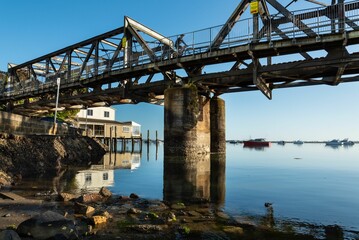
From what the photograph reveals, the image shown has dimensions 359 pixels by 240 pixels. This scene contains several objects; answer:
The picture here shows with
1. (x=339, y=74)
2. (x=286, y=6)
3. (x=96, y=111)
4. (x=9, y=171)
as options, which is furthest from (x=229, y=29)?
(x=96, y=111)

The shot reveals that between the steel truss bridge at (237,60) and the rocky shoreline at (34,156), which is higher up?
the steel truss bridge at (237,60)

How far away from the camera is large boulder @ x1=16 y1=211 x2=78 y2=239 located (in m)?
7.20

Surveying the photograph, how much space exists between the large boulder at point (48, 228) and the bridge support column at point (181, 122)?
68.7 feet

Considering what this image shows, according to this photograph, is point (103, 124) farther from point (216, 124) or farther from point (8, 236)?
point (8, 236)

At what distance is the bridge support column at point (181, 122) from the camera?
28531 millimetres

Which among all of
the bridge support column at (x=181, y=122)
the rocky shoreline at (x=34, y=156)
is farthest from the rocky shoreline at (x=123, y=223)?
the bridge support column at (x=181, y=122)

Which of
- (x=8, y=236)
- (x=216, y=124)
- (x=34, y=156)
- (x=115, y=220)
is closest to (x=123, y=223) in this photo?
(x=115, y=220)

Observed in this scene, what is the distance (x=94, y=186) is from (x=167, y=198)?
548cm

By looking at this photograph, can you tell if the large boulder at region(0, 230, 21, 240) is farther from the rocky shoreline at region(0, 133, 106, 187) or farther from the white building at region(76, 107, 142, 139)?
the white building at region(76, 107, 142, 139)

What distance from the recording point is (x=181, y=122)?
28.7 meters

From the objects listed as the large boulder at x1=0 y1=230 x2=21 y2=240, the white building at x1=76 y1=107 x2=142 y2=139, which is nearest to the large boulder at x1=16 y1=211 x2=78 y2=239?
the large boulder at x1=0 y1=230 x2=21 y2=240

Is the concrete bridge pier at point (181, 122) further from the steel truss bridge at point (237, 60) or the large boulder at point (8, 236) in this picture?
the large boulder at point (8, 236)

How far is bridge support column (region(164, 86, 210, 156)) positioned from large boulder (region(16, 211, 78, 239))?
825 inches

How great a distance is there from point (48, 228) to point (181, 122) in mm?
21754
